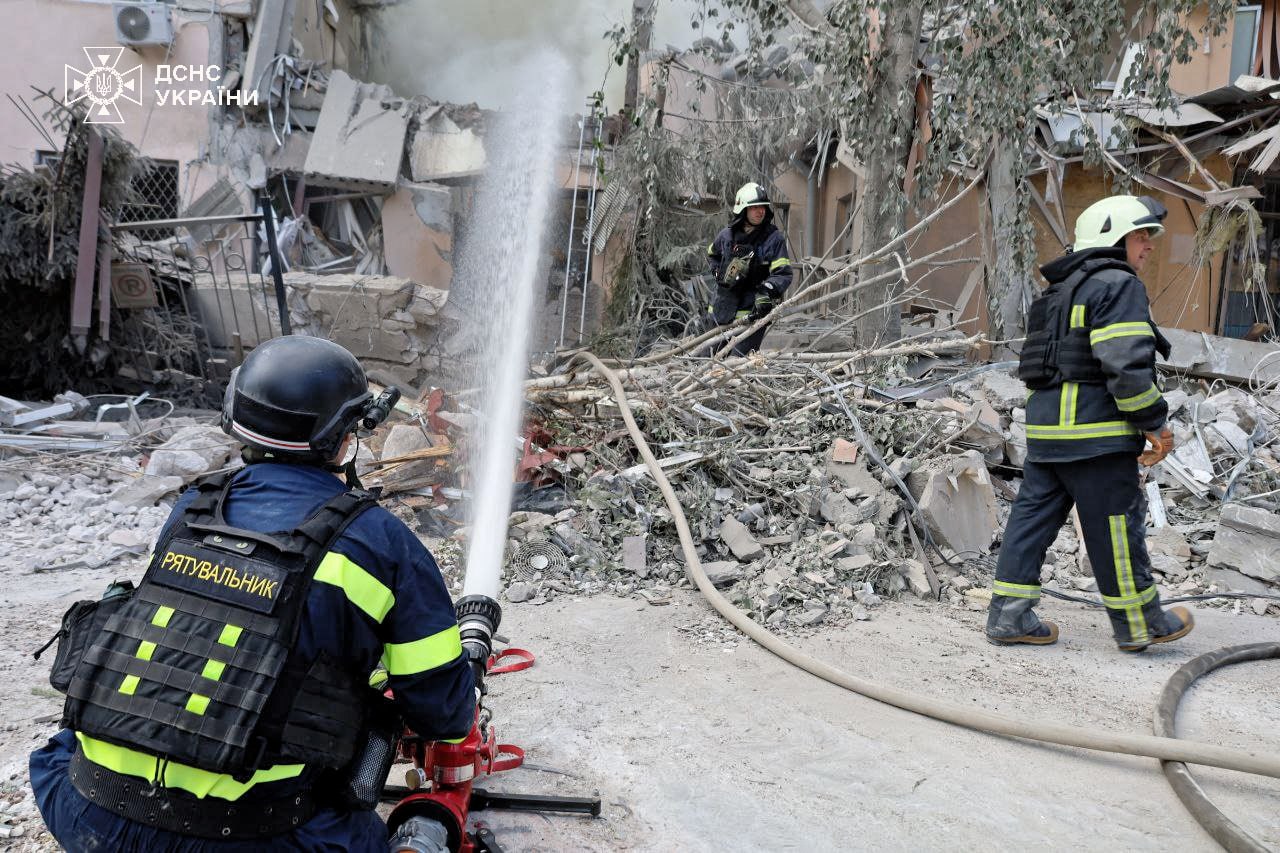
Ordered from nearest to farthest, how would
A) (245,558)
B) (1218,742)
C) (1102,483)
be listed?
(245,558) → (1218,742) → (1102,483)

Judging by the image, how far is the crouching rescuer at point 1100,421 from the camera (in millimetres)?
3922

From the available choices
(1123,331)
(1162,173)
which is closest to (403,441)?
(1123,331)

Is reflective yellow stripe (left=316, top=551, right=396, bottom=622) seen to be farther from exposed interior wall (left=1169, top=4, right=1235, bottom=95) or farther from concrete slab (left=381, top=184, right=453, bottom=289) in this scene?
exposed interior wall (left=1169, top=4, right=1235, bottom=95)

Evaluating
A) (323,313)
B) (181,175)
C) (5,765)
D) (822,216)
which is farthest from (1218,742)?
(181,175)

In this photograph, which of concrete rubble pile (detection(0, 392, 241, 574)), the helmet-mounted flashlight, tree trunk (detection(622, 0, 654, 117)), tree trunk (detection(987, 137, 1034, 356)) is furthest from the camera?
tree trunk (detection(622, 0, 654, 117))

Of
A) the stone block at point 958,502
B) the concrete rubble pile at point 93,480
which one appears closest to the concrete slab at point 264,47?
the concrete rubble pile at point 93,480

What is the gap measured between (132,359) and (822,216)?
9.59 m

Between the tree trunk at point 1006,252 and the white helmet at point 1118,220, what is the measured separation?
180 inches

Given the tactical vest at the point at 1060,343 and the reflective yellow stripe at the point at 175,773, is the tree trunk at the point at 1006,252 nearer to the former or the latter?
the tactical vest at the point at 1060,343

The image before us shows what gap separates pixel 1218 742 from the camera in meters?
3.40

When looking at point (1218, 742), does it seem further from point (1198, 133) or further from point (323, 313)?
point (1198, 133)

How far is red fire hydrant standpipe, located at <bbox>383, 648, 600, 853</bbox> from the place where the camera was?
2.27 meters

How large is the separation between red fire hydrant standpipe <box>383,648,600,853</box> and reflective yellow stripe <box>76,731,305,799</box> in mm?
493

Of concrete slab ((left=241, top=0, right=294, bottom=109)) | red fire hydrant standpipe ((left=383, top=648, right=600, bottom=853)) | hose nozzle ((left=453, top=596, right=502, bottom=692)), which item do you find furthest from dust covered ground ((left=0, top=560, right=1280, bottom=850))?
concrete slab ((left=241, top=0, right=294, bottom=109))
